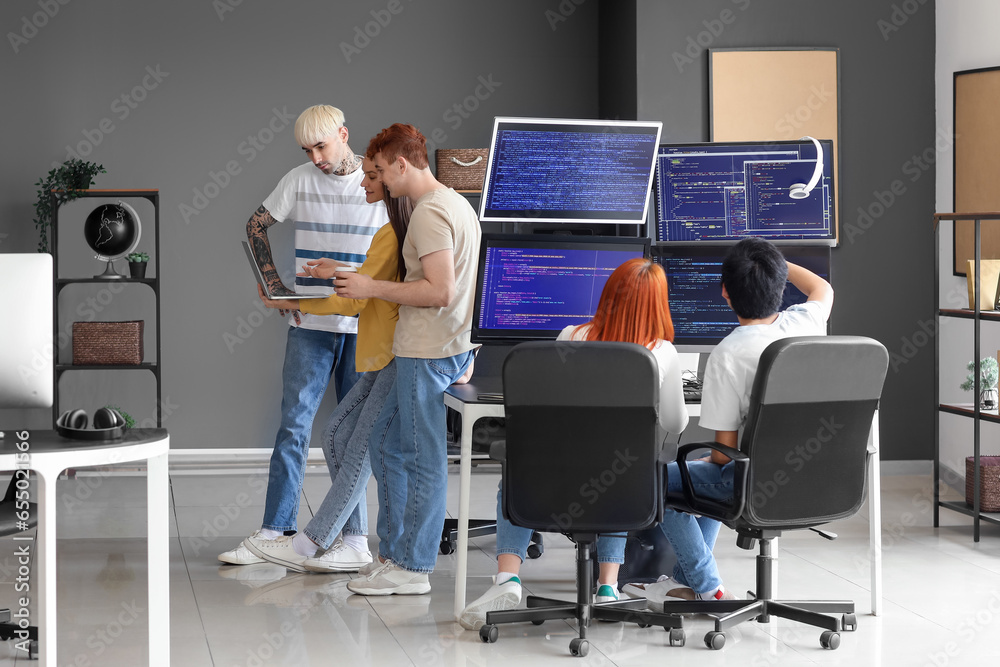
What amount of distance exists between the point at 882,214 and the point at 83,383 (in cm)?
→ 454

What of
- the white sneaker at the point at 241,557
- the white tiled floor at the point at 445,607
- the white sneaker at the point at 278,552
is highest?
the white sneaker at the point at 278,552

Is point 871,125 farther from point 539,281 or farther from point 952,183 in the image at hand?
point 539,281

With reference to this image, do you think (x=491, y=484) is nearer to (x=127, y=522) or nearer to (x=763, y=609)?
(x=127, y=522)

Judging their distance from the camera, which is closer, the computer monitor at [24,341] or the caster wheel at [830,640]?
the computer monitor at [24,341]

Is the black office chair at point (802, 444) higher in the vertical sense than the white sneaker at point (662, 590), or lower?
higher

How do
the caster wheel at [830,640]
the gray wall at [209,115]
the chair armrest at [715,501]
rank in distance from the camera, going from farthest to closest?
the gray wall at [209,115] → the caster wheel at [830,640] → the chair armrest at [715,501]

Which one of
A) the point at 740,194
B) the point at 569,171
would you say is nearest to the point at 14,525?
the point at 569,171

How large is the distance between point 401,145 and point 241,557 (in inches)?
66.4

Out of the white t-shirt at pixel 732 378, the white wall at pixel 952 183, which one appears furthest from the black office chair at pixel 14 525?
the white wall at pixel 952 183

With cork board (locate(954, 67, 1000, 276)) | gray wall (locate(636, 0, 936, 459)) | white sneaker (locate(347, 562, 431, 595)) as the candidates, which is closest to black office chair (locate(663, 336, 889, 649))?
white sneaker (locate(347, 562, 431, 595))

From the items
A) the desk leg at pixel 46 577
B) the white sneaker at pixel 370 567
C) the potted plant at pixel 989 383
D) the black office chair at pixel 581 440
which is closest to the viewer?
the desk leg at pixel 46 577

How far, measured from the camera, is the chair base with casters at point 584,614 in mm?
3135

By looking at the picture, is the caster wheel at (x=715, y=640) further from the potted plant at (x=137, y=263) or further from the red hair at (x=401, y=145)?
the potted plant at (x=137, y=263)

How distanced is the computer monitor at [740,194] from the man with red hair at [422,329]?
94cm
